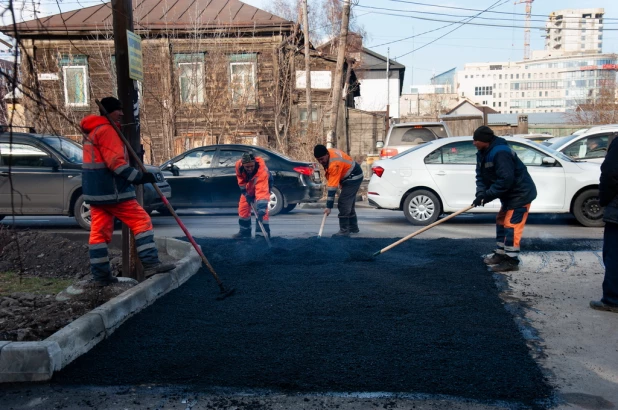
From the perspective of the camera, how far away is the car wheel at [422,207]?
33.6 ft

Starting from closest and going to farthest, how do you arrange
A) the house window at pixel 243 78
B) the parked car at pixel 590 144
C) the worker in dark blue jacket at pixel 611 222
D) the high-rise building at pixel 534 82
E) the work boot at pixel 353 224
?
1. the worker in dark blue jacket at pixel 611 222
2. the work boot at pixel 353 224
3. the parked car at pixel 590 144
4. the house window at pixel 243 78
5. the high-rise building at pixel 534 82

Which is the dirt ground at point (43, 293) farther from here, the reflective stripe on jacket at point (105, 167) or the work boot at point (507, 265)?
the work boot at point (507, 265)

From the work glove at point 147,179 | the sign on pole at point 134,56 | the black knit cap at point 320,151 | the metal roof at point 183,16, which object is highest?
the metal roof at point 183,16

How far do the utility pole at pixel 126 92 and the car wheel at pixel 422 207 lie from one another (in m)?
5.65

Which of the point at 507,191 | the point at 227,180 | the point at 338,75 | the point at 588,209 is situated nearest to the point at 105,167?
the point at 507,191

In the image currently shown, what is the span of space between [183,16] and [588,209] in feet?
58.9

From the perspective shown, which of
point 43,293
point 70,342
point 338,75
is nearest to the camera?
point 70,342

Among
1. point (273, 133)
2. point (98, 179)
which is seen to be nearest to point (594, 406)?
point (98, 179)

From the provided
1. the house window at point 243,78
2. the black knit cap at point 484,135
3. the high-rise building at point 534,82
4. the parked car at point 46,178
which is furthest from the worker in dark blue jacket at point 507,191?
the high-rise building at point 534,82

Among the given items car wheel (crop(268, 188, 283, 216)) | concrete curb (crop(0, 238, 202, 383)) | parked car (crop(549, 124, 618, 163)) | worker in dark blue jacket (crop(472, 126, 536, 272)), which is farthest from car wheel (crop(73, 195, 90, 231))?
parked car (crop(549, 124, 618, 163))

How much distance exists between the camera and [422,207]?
10.3 metres

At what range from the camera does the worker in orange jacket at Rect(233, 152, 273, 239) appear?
27.5 feet

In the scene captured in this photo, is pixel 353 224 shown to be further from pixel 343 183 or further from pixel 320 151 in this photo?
pixel 320 151

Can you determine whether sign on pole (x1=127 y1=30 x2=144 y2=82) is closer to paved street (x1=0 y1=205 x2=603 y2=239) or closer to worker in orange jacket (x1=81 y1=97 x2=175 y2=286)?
worker in orange jacket (x1=81 y1=97 x2=175 y2=286)
